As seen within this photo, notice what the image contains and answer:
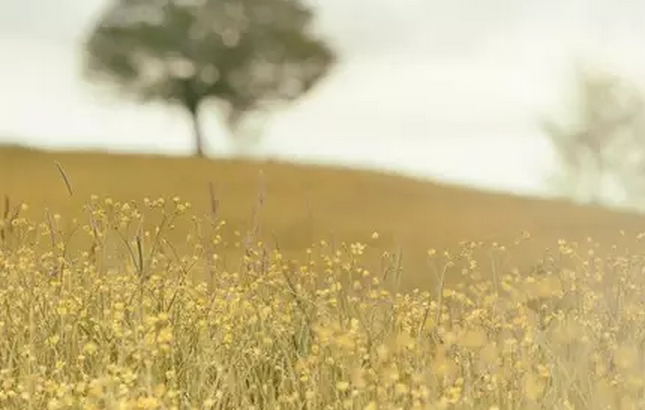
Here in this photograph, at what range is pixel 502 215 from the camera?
1772cm

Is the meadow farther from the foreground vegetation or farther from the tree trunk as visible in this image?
the tree trunk

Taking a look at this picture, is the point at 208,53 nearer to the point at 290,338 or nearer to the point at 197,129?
the point at 197,129

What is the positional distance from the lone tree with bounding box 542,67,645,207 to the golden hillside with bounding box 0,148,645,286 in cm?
787

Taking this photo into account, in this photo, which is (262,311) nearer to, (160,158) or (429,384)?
(429,384)

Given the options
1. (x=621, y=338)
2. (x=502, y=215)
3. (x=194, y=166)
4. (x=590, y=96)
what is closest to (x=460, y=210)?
(x=502, y=215)

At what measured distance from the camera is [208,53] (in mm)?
26297

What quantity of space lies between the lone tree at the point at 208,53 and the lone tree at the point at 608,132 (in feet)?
18.8

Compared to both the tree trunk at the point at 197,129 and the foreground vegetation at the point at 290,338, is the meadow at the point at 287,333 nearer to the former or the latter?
the foreground vegetation at the point at 290,338

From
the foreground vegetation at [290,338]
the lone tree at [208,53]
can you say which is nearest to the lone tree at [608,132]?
the lone tree at [208,53]

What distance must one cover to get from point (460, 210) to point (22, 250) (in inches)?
440

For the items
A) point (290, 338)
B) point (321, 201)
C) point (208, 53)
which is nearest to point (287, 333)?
point (290, 338)

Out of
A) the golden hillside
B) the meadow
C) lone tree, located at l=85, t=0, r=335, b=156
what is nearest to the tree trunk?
lone tree, located at l=85, t=0, r=335, b=156

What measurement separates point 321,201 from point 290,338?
467 inches

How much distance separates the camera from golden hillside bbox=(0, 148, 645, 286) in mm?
15320
